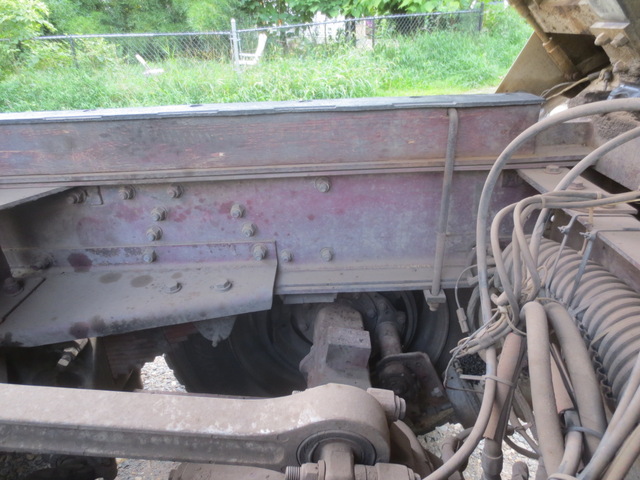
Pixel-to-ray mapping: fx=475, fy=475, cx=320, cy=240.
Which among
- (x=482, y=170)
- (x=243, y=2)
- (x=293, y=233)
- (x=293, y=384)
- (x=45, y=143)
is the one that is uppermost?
(x=243, y=2)

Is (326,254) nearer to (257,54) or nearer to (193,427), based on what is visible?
(193,427)

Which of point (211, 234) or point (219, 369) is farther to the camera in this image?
point (219, 369)

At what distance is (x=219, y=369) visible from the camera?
269 centimetres

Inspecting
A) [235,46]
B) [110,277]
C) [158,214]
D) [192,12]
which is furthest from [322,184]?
[192,12]

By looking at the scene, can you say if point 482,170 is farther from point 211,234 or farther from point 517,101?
point 211,234

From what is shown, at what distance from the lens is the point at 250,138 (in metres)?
1.87

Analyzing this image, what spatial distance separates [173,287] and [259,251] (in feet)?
1.28

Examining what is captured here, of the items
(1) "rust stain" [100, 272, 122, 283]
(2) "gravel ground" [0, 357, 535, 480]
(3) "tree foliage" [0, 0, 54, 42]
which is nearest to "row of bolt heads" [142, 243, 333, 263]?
(1) "rust stain" [100, 272, 122, 283]

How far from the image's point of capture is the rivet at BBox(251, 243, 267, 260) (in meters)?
2.07

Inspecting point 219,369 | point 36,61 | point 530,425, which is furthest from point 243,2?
point 530,425

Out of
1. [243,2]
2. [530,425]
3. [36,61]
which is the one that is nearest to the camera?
[530,425]

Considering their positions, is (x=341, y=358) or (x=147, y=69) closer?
(x=341, y=358)

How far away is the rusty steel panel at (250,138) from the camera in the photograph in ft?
6.04

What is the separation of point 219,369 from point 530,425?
1783mm
